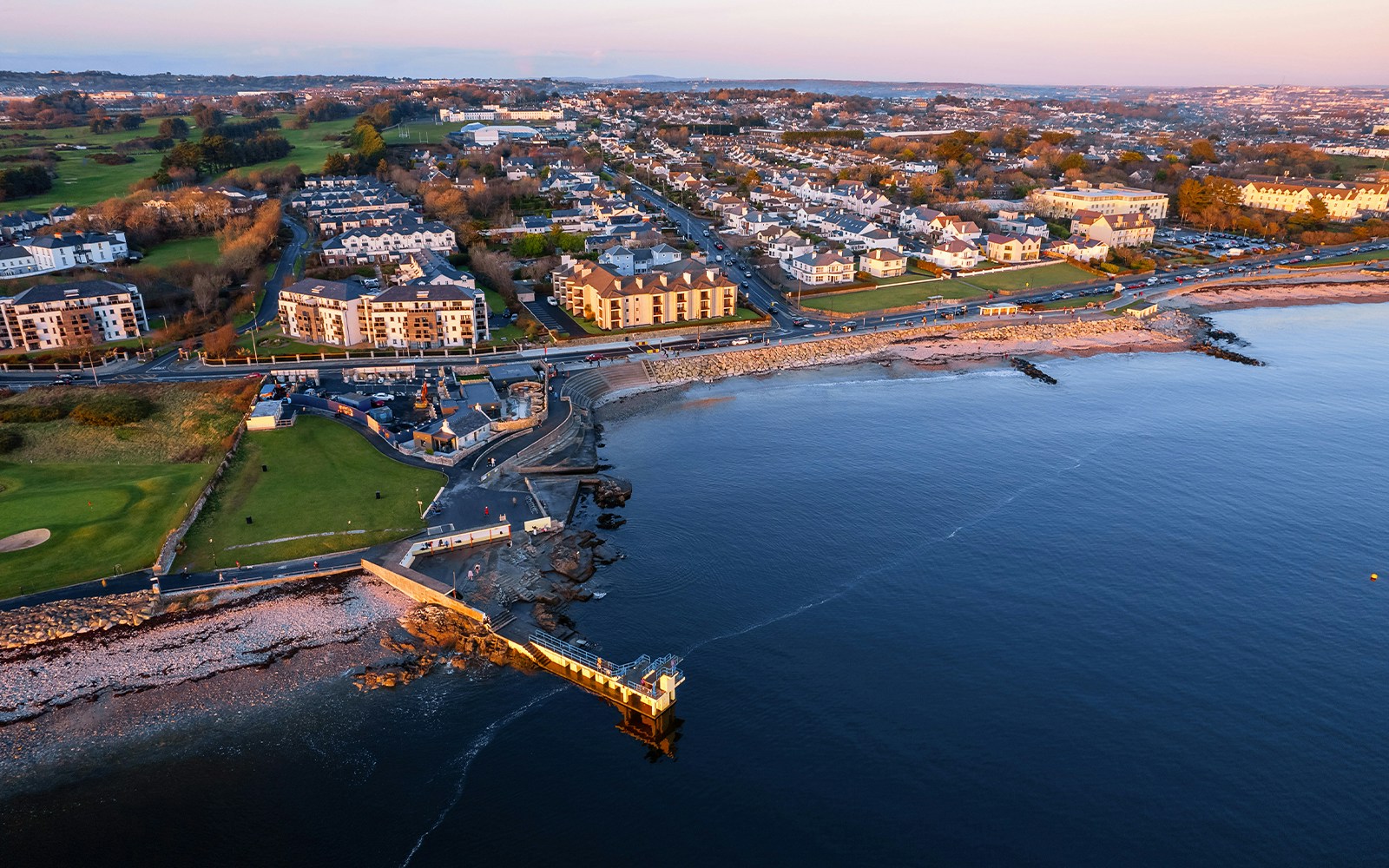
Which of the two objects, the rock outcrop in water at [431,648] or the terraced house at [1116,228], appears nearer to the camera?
the rock outcrop in water at [431,648]

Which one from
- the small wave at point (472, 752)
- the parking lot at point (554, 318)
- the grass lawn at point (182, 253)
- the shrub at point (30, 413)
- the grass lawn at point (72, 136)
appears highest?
the grass lawn at point (72, 136)

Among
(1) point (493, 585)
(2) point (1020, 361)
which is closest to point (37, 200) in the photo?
(1) point (493, 585)

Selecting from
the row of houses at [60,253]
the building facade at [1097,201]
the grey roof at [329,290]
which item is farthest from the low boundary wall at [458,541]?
the building facade at [1097,201]

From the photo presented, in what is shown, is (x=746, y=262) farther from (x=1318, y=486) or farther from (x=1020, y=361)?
(x=1318, y=486)

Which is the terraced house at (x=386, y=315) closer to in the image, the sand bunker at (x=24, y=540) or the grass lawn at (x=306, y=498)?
the grass lawn at (x=306, y=498)

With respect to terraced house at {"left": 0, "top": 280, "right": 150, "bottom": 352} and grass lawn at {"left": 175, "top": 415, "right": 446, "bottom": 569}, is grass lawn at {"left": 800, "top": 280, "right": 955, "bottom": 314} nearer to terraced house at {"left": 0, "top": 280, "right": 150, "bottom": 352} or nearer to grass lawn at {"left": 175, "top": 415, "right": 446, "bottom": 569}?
grass lawn at {"left": 175, "top": 415, "right": 446, "bottom": 569}

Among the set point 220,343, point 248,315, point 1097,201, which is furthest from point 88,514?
point 1097,201
